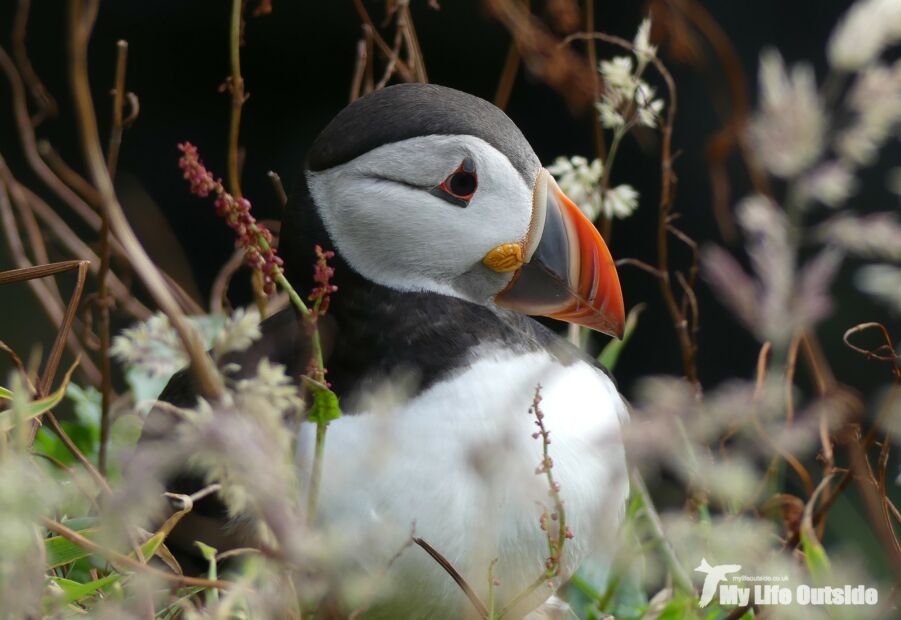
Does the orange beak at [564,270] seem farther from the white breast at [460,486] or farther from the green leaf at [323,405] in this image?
the green leaf at [323,405]

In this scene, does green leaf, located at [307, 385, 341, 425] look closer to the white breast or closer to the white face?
the white breast

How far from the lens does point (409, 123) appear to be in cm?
118

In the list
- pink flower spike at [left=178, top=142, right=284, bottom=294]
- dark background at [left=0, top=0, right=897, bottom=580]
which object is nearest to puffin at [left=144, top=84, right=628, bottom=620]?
pink flower spike at [left=178, top=142, right=284, bottom=294]

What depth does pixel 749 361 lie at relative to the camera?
101 inches

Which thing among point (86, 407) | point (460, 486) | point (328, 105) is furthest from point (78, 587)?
point (328, 105)

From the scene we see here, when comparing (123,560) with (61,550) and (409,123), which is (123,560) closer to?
(61,550)

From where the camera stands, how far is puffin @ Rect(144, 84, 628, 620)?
1101mm

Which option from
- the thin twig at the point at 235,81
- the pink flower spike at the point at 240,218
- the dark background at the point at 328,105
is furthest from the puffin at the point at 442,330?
the dark background at the point at 328,105

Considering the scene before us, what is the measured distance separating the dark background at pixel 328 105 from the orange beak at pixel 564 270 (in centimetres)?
112

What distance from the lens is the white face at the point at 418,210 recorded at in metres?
1.19

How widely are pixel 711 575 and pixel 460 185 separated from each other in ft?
1.49

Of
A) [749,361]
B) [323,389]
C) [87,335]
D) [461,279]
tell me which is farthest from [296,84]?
[323,389]

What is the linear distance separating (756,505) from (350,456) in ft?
1.96

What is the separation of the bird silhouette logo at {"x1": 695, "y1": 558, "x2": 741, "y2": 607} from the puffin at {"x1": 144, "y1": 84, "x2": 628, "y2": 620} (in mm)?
94
